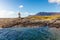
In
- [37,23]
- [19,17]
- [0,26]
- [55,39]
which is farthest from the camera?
[19,17]

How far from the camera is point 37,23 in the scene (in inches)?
3142

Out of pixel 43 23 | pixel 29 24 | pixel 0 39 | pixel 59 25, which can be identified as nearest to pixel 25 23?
pixel 29 24

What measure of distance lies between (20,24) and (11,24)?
403 centimetres

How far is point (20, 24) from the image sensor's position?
256 feet

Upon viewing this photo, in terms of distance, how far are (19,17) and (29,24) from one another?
13.2 meters

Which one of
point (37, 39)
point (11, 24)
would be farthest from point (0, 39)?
point (11, 24)

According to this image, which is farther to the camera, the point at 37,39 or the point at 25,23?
the point at 25,23

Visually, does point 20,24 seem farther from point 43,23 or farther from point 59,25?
point 59,25

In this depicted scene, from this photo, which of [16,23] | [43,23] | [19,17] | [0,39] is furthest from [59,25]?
[0,39]

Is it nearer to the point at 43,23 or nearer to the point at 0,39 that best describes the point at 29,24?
the point at 43,23

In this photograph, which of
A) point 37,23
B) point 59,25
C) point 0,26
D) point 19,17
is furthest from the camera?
point 19,17

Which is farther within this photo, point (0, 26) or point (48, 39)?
point (0, 26)

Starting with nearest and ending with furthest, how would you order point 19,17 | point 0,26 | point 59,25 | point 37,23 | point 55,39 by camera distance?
1. point 55,39
2. point 59,25
3. point 0,26
4. point 37,23
5. point 19,17

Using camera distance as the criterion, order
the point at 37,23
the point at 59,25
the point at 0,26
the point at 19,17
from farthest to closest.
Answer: the point at 19,17
the point at 37,23
the point at 0,26
the point at 59,25
